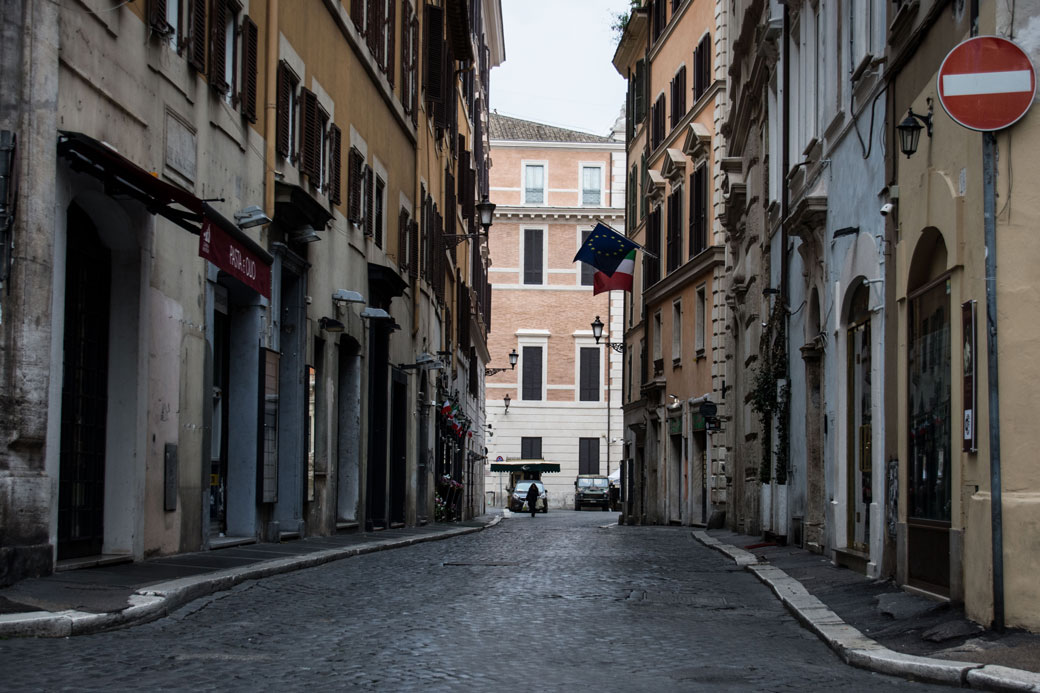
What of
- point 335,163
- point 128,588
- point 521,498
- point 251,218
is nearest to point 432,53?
point 335,163

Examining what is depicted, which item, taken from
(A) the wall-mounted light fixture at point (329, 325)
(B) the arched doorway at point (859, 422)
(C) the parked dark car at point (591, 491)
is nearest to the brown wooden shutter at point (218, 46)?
(A) the wall-mounted light fixture at point (329, 325)

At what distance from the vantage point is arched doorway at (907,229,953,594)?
35.6 ft

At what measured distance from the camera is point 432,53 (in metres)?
31.8

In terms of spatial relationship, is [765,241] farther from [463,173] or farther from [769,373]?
[463,173]

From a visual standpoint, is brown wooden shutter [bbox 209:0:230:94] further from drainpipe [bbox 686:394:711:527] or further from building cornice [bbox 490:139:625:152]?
building cornice [bbox 490:139:625:152]

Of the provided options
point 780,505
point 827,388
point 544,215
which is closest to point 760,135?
point 780,505

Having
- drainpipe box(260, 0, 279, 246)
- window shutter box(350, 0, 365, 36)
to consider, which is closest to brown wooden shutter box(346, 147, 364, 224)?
window shutter box(350, 0, 365, 36)

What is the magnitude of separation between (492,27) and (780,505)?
36.2m

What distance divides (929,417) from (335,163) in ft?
41.4

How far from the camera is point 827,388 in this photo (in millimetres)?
17297

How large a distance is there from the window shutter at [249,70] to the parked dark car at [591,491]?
52.1 m

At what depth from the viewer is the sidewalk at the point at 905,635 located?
7.55m

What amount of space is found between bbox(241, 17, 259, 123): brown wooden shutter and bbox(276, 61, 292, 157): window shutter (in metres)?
1.03

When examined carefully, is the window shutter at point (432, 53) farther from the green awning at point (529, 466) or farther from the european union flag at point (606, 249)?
the green awning at point (529, 466)
